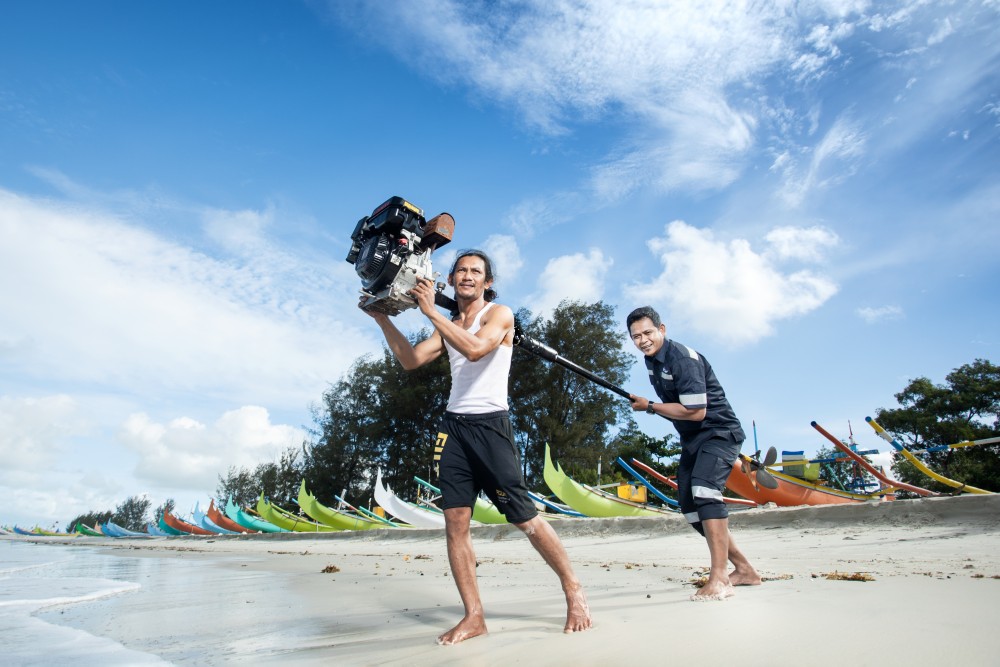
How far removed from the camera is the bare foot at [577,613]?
2113 mm

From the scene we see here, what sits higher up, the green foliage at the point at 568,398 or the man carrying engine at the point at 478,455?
the green foliage at the point at 568,398

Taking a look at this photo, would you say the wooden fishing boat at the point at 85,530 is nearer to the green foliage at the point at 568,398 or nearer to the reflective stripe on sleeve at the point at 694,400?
the green foliage at the point at 568,398

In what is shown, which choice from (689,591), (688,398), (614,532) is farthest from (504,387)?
(614,532)

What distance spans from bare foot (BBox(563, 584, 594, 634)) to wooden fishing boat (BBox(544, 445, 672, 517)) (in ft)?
34.1

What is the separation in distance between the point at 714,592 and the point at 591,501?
1064 cm

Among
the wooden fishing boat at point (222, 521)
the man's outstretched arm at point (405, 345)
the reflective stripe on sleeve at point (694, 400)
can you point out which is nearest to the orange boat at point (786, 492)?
the reflective stripe on sleeve at point (694, 400)

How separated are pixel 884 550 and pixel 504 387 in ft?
18.5

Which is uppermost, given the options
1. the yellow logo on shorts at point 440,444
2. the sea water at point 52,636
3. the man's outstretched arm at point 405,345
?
the man's outstretched arm at point 405,345

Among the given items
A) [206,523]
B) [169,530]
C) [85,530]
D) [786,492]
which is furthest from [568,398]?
[85,530]

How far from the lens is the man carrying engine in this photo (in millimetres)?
2273

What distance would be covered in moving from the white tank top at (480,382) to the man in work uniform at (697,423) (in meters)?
1.23

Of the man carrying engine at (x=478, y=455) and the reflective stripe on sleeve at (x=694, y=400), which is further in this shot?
the reflective stripe on sleeve at (x=694, y=400)

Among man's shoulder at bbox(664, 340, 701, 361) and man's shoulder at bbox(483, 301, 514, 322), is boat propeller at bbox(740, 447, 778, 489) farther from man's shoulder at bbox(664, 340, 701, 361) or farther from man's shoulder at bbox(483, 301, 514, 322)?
man's shoulder at bbox(483, 301, 514, 322)

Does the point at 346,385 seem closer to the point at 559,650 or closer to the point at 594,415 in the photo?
the point at 594,415
